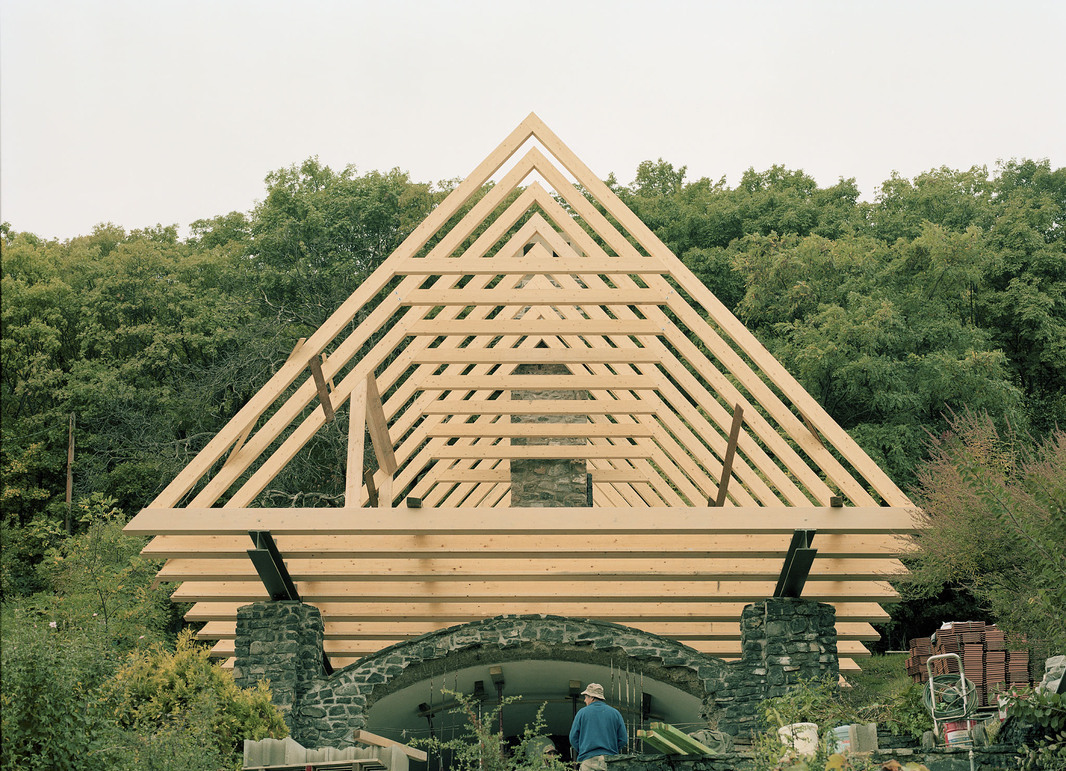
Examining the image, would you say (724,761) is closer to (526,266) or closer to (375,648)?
(526,266)

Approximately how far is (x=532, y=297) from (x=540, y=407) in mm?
2615

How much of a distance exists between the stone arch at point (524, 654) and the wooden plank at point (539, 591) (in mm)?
692

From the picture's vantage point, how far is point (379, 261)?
27250mm

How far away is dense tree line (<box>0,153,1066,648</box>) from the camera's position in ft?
72.3

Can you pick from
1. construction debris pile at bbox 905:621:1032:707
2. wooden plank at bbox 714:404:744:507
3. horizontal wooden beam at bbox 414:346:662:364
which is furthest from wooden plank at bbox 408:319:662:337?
construction debris pile at bbox 905:621:1032:707

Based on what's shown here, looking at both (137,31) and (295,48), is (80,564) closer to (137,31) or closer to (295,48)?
(137,31)

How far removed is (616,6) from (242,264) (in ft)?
40.3

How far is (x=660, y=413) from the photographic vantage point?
13.6 m

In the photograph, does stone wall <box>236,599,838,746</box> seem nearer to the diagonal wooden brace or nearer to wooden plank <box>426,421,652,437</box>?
the diagonal wooden brace

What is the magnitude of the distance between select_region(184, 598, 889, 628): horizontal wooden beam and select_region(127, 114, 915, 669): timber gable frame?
0.02 metres

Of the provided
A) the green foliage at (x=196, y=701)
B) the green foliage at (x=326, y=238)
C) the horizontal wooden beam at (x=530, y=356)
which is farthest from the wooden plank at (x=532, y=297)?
the green foliage at (x=326, y=238)

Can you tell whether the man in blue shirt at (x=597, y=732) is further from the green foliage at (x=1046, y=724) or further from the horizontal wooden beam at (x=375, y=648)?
the horizontal wooden beam at (x=375, y=648)

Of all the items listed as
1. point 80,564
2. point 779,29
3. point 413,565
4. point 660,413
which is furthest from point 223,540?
point 779,29

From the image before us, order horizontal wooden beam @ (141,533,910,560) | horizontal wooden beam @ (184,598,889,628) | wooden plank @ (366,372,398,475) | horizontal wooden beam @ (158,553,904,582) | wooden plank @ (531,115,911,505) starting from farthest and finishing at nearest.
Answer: horizontal wooden beam @ (184,598,889,628), horizontal wooden beam @ (158,553,904,582), horizontal wooden beam @ (141,533,910,560), wooden plank @ (366,372,398,475), wooden plank @ (531,115,911,505)
